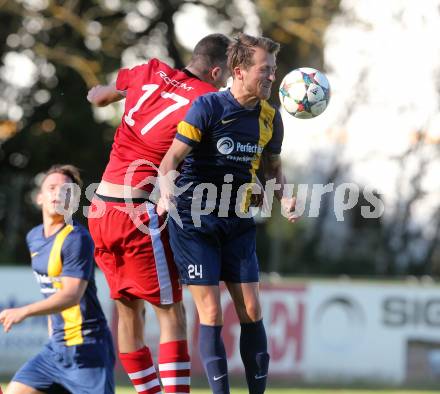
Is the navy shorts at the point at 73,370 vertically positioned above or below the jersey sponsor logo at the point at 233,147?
below

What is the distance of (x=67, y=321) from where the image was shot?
269 inches

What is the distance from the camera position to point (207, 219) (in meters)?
6.28

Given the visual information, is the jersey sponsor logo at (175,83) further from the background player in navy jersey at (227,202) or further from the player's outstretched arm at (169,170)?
the player's outstretched arm at (169,170)

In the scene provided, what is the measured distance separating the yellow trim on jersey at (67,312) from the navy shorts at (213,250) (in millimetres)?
848

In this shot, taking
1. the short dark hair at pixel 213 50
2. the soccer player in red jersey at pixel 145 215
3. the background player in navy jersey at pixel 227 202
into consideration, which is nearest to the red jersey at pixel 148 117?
the soccer player in red jersey at pixel 145 215

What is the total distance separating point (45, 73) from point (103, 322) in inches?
563

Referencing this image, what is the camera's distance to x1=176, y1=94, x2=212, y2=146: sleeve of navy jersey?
607cm

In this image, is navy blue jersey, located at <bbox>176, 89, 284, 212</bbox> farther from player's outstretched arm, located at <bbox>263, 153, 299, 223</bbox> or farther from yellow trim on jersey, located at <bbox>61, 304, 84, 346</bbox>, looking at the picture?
Answer: yellow trim on jersey, located at <bbox>61, 304, 84, 346</bbox>

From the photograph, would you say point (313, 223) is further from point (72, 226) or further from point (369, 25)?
point (72, 226)

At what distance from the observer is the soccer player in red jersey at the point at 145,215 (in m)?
6.39

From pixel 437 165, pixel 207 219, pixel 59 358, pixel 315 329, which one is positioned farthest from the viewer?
pixel 437 165

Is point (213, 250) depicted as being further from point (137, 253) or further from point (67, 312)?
point (67, 312)

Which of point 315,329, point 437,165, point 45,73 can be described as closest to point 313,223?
point 437,165

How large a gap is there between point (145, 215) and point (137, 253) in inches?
9.4
